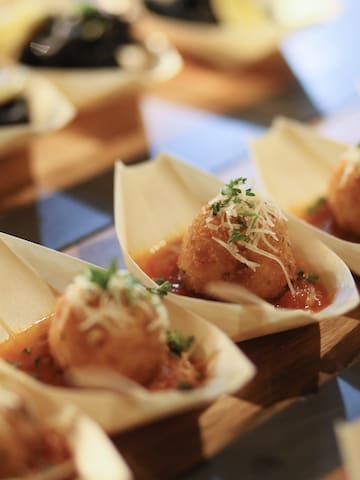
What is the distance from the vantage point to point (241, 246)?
113 inches

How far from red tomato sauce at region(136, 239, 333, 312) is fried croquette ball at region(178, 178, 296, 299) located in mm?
53

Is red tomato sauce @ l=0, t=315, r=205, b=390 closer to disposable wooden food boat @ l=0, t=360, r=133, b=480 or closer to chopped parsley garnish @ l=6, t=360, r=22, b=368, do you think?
chopped parsley garnish @ l=6, t=360, r=22, b=368

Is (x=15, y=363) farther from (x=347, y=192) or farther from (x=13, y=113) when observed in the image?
(x=13, y=113)

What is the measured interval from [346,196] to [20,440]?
2046 mm

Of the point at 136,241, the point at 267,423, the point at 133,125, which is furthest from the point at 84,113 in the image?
the point at 267,423

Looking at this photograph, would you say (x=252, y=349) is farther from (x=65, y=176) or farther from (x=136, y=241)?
(x=65, y=176)

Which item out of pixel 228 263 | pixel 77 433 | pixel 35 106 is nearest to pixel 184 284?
pixel 228 263

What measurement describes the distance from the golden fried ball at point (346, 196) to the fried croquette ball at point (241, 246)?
59 cm

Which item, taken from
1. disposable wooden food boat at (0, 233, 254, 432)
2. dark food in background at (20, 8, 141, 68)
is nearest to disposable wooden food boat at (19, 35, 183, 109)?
dark food in background at (20, 8, 141, 68)

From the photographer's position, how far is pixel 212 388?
220cm

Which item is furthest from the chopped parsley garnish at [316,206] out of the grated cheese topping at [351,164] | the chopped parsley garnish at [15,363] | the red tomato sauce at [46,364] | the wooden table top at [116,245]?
the chopped parsley garnish at [15,363]

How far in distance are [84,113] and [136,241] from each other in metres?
2.18

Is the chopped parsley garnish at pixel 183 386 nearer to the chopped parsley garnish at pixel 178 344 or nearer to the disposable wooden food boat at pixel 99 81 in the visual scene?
the chopped parsley garnish at pixel 178 344

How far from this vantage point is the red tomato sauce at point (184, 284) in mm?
2922
